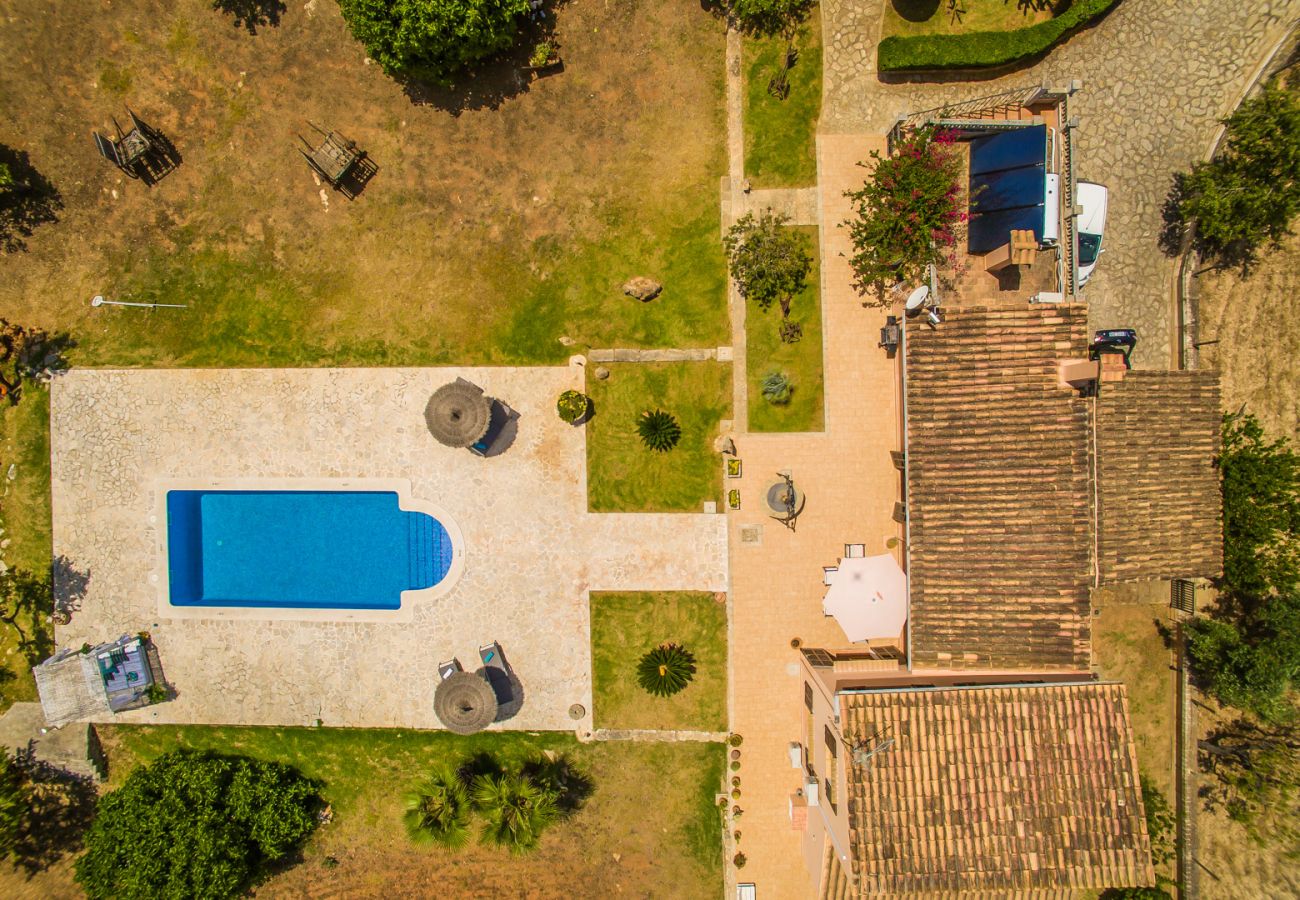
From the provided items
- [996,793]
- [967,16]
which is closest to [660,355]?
[967,16]

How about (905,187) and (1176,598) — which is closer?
(905,187)

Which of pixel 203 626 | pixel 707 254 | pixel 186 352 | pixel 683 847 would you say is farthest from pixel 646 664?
pixel 186 352

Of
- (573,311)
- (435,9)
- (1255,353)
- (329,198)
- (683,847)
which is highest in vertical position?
(435,9)

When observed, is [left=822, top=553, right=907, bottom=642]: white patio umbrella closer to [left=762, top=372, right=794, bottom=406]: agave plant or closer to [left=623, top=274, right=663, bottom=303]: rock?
[left=762, top=372, right=794, bottom=406]: agave plant

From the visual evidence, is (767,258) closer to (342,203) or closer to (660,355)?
(660,355)

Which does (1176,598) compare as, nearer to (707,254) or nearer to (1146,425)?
(1146,425)

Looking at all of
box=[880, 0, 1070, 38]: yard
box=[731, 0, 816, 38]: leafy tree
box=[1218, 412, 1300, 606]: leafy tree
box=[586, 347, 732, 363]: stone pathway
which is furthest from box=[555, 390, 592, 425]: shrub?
box=[1218, 412, 1300, 606]: leafy tree
